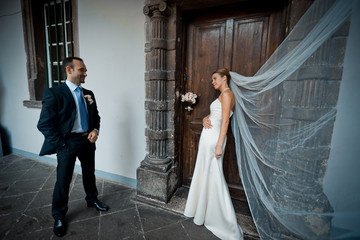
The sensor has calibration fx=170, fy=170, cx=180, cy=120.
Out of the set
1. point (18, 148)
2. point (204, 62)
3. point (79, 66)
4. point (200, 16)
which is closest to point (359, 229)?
point (204, 62)

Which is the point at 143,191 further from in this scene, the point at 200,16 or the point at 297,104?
the point at 200,16

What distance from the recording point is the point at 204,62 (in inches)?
95.7

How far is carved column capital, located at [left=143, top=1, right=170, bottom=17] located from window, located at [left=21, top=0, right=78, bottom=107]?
194 centimetres

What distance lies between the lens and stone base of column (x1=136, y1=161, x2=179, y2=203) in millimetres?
2367

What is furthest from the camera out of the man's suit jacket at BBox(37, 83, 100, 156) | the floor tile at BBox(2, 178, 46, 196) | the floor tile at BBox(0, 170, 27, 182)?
the floor tile at BBox(0, 170, 27, 182)

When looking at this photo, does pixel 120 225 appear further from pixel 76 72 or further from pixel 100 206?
pixel 76 72

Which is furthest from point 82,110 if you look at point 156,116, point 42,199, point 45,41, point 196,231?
point 45,41

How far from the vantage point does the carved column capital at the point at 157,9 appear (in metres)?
2.09

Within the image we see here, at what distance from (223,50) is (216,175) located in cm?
163

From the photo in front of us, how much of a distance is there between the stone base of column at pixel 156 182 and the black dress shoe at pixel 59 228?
3.12 ft

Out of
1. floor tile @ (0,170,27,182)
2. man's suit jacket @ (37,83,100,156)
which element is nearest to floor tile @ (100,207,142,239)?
man's suit jacket @ (37,83,100,156)

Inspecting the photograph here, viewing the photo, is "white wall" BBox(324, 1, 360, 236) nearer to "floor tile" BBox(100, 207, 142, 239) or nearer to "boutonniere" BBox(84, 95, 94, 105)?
"floor tile" BBox(100, 207, 142, 239)

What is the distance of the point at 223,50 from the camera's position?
2.31 meters

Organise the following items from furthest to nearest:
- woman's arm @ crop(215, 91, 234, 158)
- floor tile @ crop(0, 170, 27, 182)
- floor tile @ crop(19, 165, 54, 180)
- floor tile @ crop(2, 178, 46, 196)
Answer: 1. floor tile @ crop(19, 165, 54, 180)
2. floor tile @ crop(0, 170, 27, 182)
3. floor tile @ crop(2, 178, 46, 196)
4. woman's arm @ crop(215, 91, 234, 158)
